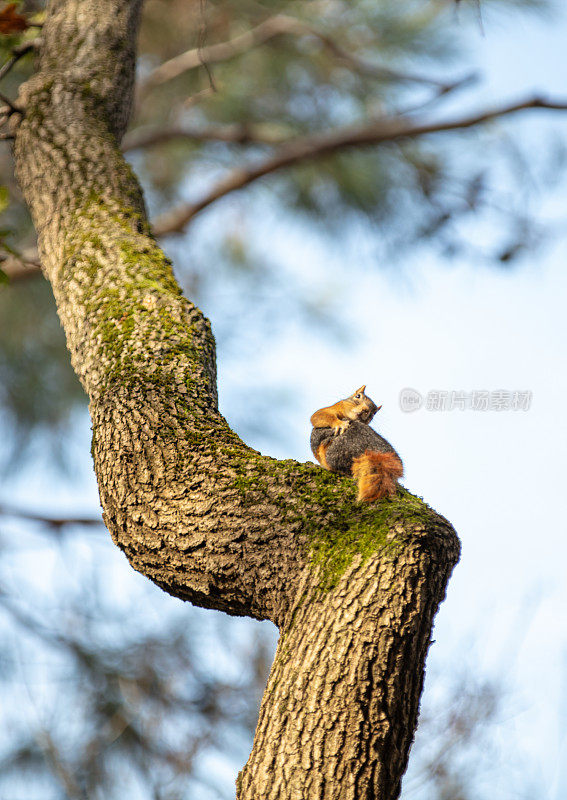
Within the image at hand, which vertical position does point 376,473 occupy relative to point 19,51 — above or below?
below

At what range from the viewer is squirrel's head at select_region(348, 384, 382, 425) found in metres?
1.70

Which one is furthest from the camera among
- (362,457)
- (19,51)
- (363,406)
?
(19,51)

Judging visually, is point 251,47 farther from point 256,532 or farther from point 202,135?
point 256,532

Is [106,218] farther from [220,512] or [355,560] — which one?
[355,560]

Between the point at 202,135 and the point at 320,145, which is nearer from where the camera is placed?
the point at 320,145

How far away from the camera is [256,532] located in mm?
1255

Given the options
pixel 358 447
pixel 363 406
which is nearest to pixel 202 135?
pixel 363 406

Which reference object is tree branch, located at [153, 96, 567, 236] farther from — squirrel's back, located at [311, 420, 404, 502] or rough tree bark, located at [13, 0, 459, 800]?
squirrel's back, located at [311, 420, 404, 502]

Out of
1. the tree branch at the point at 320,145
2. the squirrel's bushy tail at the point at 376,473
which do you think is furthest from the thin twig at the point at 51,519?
the squirrel's bushy tail at the point at 376,473

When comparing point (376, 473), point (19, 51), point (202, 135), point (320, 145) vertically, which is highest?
point (202, 135)

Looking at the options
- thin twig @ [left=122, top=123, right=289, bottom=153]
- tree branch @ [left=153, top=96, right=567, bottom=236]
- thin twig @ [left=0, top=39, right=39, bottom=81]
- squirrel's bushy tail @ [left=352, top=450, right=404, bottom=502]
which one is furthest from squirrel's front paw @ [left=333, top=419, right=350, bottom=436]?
thin twig @ [left=122, top=123, right=289, bottom=153]

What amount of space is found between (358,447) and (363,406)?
0.78 ft

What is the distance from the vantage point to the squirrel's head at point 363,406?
1701mm

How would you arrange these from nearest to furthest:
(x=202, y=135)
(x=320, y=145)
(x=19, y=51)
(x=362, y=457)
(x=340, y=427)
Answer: (x=362, y=457) → (x=340, y=427) → (x=19, y=51) → (x=320, y=145) → (x=202, y=135)
